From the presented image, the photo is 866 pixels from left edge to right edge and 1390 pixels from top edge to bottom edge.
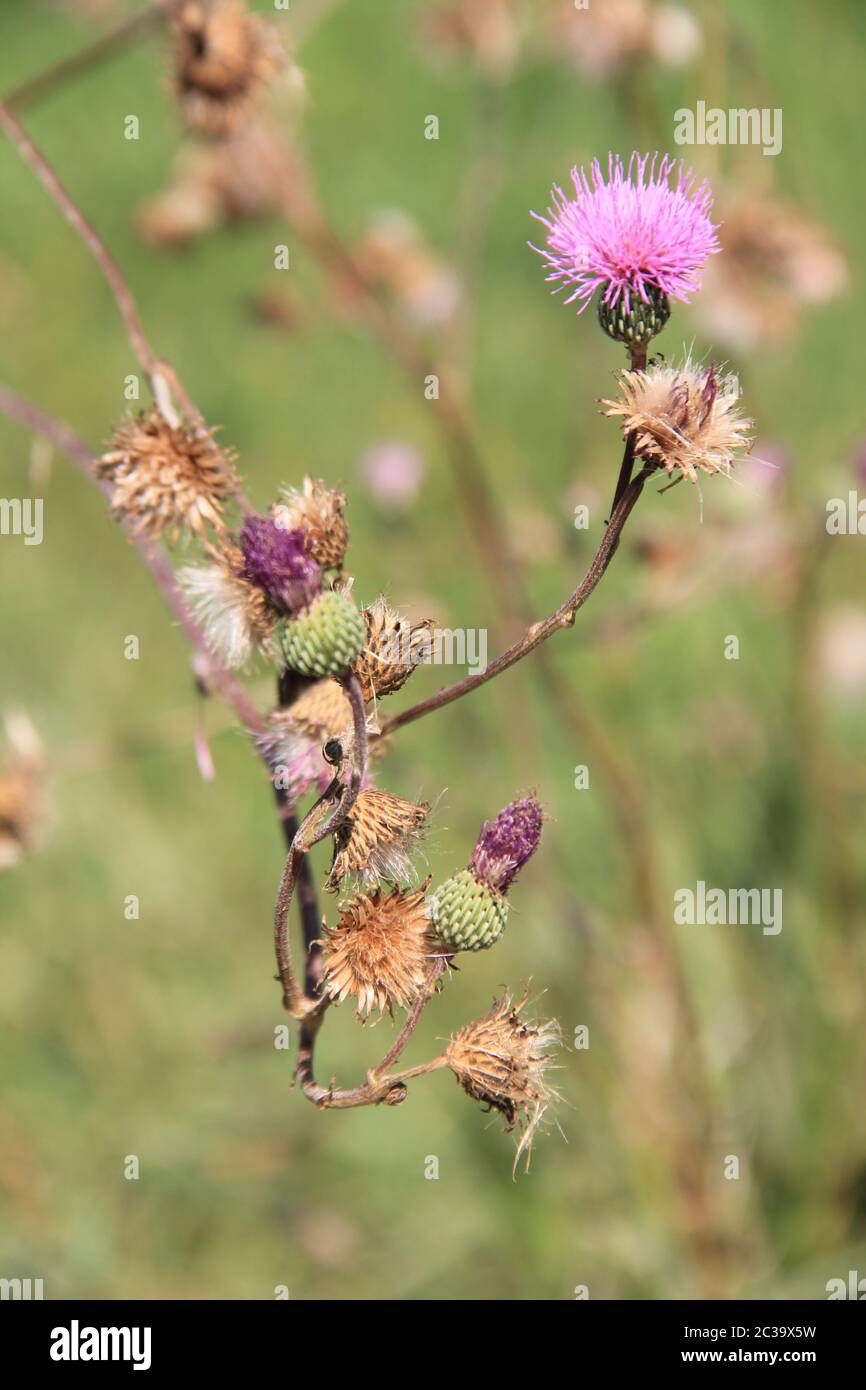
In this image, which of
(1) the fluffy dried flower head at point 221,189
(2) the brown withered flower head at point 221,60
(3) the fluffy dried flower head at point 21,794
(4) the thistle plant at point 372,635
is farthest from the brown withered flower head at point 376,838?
(1) the fluffy dried flower head at point 221,189

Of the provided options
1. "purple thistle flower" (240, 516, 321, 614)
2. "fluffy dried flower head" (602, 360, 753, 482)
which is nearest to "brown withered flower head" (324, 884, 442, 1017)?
"purple thistle flower" (240, 516, 321, 614)

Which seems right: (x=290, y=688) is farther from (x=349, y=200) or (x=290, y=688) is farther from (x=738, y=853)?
(x=349, y=200)

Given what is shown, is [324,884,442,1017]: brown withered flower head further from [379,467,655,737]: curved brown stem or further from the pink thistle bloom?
the pink thistle bloom

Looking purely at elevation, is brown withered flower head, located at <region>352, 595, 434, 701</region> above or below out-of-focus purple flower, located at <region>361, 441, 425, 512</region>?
below

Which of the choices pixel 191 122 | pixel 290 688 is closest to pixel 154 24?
pixel 191 122

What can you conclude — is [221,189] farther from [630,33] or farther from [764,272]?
[764,272]
